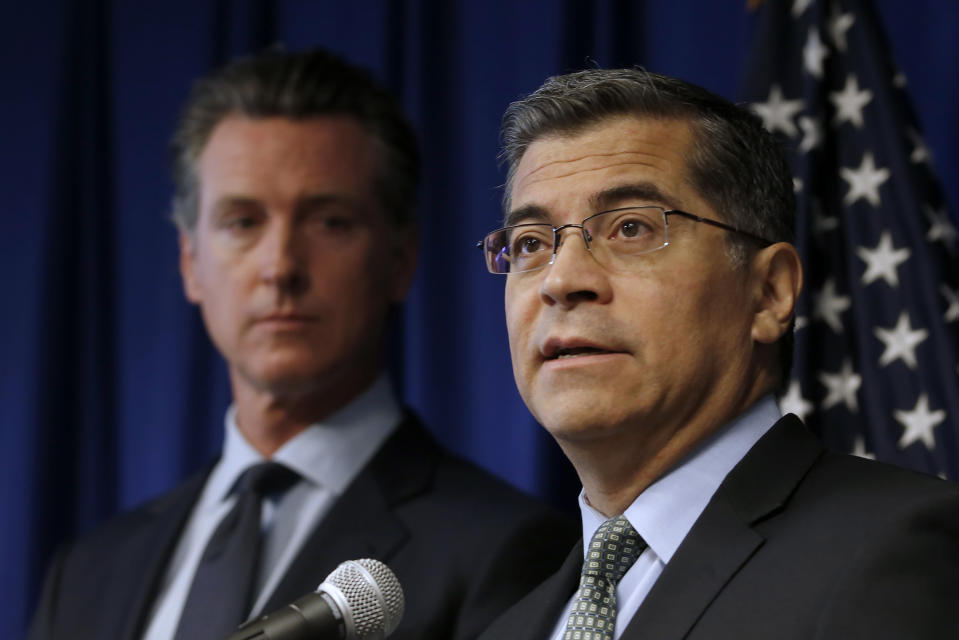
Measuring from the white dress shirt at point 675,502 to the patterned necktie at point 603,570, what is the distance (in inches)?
0.4

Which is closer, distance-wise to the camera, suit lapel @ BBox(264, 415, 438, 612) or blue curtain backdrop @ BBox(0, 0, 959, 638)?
suit lapel @ BBox(264, 415, 438, 612)

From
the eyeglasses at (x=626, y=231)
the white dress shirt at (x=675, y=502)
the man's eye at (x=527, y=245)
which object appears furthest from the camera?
the man's eye at (x=527, y=245)

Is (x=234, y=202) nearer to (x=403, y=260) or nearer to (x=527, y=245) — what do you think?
(x=403, y=260)

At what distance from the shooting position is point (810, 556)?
4.43 feet

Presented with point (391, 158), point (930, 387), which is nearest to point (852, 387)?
point (930, 387)

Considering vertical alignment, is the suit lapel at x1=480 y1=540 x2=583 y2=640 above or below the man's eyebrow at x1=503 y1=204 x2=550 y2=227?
below

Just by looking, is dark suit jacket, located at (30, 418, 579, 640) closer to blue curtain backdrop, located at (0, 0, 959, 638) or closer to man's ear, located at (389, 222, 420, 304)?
man's ear, located at (389, 222, 420, 304)

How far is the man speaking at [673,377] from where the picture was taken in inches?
54.0

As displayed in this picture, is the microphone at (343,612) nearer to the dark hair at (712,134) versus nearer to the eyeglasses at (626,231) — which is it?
the eyeglasses at (626,231)

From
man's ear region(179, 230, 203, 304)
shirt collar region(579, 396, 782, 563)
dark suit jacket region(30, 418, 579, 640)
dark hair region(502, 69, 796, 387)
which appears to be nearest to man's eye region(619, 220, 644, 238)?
dark hair region(502, 69, 796, 387)

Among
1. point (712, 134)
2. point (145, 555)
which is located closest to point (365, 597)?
point (712, 134)

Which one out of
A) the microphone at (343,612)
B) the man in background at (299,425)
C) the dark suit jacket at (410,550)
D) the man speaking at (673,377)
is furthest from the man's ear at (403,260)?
the microphone at (343,612)

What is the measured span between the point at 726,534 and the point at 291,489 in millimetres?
1138

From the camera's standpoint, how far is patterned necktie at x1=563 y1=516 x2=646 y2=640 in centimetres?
154
